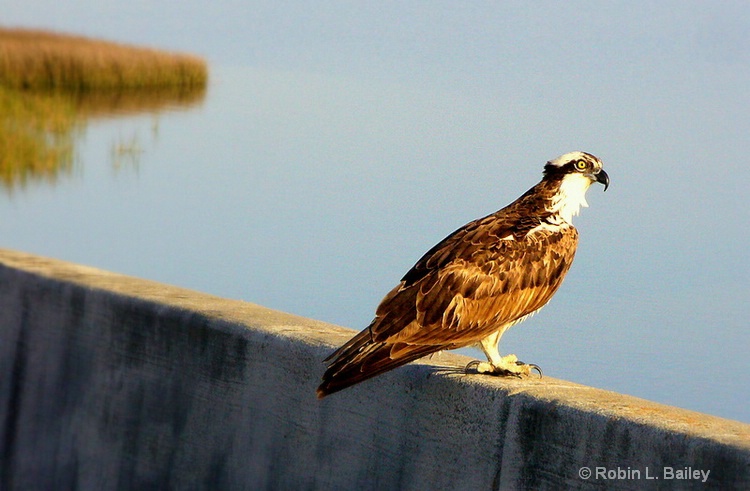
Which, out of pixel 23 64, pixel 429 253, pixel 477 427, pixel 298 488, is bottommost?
pixel 298 488

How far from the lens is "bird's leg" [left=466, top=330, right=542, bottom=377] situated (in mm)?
6363

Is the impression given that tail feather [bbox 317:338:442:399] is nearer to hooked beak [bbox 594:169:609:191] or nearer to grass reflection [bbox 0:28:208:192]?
hooked beak [bbox 594:169:609:191]

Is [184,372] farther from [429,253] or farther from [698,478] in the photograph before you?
[698,478]

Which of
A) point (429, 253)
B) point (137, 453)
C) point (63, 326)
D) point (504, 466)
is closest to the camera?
point (504, 466)

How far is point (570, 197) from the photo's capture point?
772 cm

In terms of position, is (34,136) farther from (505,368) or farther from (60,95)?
(505,368)

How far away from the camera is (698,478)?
4.71m

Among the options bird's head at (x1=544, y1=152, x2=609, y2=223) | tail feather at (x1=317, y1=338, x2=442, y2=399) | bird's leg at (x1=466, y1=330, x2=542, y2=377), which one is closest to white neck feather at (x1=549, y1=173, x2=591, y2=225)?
bird's head at (x1=544, y1=152, x2=609, y2=223)

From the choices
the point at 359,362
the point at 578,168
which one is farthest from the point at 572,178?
the point at 359,362

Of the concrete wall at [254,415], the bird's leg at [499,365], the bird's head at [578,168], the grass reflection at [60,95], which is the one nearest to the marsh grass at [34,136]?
the grass reflection at [60,95]

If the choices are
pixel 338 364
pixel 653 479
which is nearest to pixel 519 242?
pixel 338 364

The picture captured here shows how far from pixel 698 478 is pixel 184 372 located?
128 inches

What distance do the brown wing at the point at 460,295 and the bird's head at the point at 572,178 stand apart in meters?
0.28

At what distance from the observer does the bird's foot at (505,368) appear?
20.8 feet
